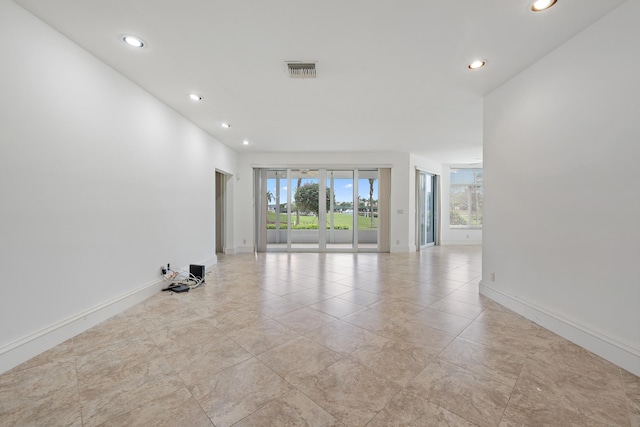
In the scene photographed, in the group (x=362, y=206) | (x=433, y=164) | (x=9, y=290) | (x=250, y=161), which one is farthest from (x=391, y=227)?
(x=9, y=290)

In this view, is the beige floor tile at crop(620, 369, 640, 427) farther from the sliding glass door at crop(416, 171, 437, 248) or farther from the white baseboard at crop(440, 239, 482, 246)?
the white baseboard at crop(440, 239, 482, 246)

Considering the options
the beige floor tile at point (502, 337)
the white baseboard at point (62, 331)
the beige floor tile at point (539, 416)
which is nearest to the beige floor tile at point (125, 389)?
the white baseboard at point (62, 331)

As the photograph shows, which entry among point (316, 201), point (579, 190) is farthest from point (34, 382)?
point (316, 201)

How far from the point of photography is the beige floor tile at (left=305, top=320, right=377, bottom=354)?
2.27 meters

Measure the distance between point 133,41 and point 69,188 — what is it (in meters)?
1.52

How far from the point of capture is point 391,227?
7.43 metres

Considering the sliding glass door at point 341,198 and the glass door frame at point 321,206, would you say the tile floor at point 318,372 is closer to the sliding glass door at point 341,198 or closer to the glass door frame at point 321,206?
the glass door frame at point 321,206

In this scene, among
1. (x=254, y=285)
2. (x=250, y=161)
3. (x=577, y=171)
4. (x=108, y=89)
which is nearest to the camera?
(x=577, y=171)

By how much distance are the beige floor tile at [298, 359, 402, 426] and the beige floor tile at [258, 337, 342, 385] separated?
0.25ft

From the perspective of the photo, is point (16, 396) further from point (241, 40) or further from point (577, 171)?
point (577, 171)

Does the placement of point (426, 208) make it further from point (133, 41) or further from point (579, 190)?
point (133, 41)

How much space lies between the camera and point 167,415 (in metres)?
1.49

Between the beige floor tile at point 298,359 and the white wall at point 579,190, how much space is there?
222 cm

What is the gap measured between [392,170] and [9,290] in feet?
23.8
